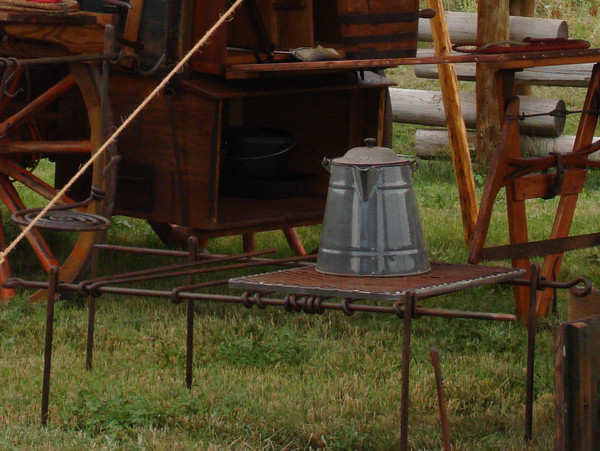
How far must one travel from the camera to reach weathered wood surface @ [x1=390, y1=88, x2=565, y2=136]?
9.31 meters

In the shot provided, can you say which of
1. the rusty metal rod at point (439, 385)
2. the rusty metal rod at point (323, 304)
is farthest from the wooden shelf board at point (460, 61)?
the rusty metal rod at point (439, 385)

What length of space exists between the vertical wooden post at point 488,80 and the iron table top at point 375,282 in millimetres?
5130

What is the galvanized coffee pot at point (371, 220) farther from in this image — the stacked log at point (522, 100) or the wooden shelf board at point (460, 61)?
the stacked log at point (522, 100)

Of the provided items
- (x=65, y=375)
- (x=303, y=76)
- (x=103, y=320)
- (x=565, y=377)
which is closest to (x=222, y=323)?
(x=103, y=320)

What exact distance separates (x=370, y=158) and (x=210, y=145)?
167 centimetres

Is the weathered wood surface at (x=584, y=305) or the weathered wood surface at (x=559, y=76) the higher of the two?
the weathered wood surface at (x=559, y=76)

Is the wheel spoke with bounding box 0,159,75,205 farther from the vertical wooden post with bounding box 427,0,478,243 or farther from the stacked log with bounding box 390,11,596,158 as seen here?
the stacked log with bounding box 390,11,596,158

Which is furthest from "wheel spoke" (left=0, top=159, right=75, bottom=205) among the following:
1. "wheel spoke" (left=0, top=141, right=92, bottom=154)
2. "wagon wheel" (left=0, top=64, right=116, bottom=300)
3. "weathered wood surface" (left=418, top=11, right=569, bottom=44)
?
"weathered wood surface" (left=418, top=11, right=569, bottom=44)

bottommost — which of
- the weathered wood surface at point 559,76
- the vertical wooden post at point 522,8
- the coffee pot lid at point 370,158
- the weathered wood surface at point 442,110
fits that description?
the weathered wood surface at point 442,110

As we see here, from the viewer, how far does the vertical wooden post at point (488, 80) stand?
28.1ft

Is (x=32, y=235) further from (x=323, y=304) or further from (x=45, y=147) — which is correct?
(x=323, y=304)

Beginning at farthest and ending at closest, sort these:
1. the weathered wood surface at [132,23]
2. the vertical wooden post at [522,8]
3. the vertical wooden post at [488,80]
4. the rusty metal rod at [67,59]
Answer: the vertical wooden post at [522,8], the vertical wooden post at [488,80], the weathered wood surface at [132,23], the rusty metal rod at [67,59]

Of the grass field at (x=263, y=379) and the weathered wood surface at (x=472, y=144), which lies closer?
the grass field at (x=263, y=379)

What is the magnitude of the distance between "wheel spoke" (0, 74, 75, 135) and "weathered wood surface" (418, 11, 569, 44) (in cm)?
478
